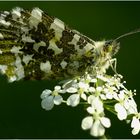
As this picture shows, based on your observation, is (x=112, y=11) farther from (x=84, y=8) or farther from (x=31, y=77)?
(x=31, y=77)

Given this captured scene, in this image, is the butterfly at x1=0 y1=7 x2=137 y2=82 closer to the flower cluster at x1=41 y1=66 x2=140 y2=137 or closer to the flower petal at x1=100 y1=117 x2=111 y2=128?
the flower cluster at x1=41 y1=66 x2=140 y2=137

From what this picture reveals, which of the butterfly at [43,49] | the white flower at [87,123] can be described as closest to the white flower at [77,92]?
the white flower at [87,123]

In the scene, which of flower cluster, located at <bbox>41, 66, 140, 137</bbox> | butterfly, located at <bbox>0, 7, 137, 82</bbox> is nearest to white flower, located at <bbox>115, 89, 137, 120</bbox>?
flower cluster, located at <bbox>41, 66, 140, 137</bbox>

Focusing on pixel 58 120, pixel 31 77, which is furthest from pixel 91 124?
pixel 58 120

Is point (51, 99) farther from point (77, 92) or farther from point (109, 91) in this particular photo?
point (109, 91)

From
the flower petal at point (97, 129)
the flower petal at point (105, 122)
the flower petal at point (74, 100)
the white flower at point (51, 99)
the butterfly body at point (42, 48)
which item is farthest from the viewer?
the butterfly body at point (42, 48)

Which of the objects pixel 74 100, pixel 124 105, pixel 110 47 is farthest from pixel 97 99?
pixel 110 47

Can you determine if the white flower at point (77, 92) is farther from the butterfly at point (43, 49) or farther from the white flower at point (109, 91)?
the butterfly at point (43, 49)
